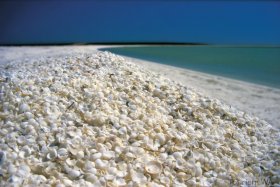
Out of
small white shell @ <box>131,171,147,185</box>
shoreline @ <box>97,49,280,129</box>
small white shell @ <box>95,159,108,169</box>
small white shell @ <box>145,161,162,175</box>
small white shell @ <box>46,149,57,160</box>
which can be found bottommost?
small white shell @ <box>131,171,147,185</box>

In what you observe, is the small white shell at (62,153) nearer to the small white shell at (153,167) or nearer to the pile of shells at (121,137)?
the pile of shells at (121,137)

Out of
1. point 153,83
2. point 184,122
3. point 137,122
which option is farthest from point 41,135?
point 153,83

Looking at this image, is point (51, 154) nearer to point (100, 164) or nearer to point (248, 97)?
point (100, 164)

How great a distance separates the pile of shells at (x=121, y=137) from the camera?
2420 millimetres

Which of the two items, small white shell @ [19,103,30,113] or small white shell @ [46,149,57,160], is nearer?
small white shell @ [46,149,57,160]

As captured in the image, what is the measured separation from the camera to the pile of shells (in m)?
2.42

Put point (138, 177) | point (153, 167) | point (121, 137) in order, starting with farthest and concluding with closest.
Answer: point (121, 137)
point (153, 167)
point (138, 177)

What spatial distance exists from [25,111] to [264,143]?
2596 millimetres

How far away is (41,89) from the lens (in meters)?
3.65

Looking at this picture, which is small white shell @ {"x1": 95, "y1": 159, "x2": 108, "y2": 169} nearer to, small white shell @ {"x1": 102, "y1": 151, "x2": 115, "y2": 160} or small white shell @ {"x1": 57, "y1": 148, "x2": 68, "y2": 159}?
small white shell @ {"x1": 102, "y1": 151, "x2": 115, "y2": 160}

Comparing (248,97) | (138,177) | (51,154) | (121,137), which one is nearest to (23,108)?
(51,154)

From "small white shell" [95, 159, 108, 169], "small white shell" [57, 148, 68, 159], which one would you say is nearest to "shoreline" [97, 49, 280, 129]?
"small white shell" [95, 159, 108, 169]

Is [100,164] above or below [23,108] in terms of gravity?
below

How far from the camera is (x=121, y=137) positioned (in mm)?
2908
